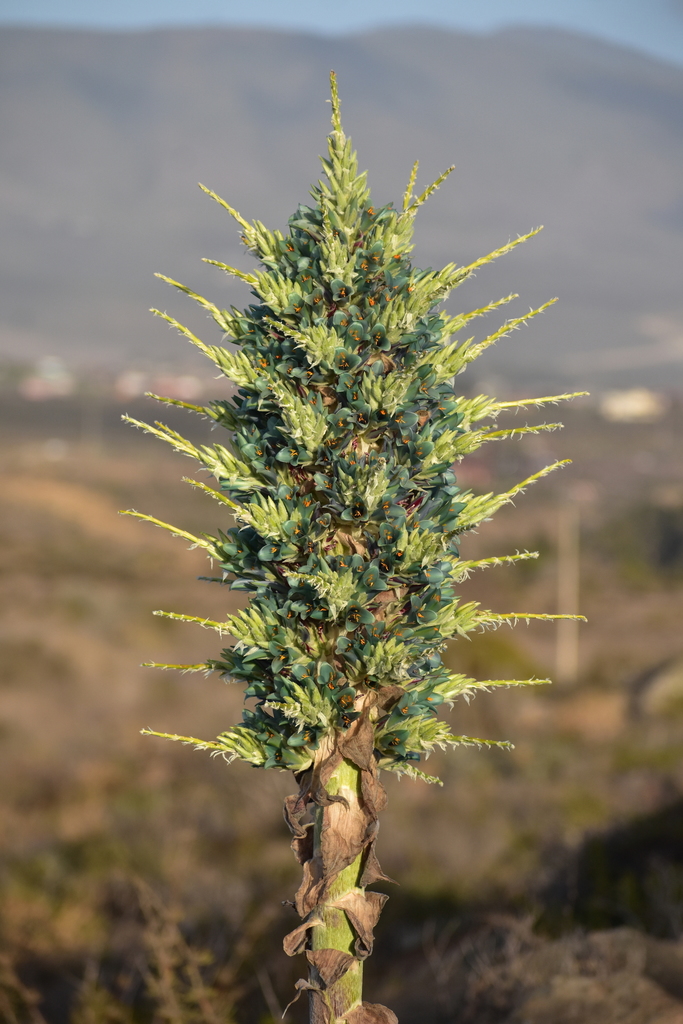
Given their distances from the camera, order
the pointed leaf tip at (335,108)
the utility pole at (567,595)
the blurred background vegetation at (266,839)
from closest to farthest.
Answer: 1. the pointed leaf tip at (335,108)
2. the blurred background vegetation at (266,839)
3. the utility pole at (567,595)

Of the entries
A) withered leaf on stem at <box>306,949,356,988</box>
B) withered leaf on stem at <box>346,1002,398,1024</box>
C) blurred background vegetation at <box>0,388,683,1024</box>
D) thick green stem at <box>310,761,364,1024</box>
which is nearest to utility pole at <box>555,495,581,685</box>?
blurred background vegetation at <box>0,388,683,1024</box>

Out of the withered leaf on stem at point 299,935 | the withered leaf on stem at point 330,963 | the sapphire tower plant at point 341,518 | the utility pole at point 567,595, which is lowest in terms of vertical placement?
the withered leaf on stem at point 330,963

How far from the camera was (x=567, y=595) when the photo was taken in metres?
59.9

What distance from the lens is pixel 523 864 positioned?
54.1 feet

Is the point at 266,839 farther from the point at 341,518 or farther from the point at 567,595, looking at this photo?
the point at 567,595

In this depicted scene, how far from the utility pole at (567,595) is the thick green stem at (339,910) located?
28009 millimetres

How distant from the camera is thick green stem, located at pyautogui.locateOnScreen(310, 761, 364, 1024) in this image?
441cm

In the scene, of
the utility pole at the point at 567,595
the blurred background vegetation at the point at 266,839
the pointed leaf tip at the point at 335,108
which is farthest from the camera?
the utility pole at the point at 567,595

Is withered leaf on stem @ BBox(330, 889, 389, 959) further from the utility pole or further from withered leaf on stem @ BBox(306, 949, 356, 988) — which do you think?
the utility pole

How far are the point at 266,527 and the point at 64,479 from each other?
7939 cm

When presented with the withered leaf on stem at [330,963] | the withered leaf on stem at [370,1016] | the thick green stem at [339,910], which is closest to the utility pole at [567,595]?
the withered leaf on stem at [370,1016]

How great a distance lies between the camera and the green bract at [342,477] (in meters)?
4.29

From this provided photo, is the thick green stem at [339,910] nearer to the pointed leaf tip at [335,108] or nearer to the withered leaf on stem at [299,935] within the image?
the withered leaf on stem at [299,935]

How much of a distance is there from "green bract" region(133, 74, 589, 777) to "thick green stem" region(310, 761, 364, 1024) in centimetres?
21
